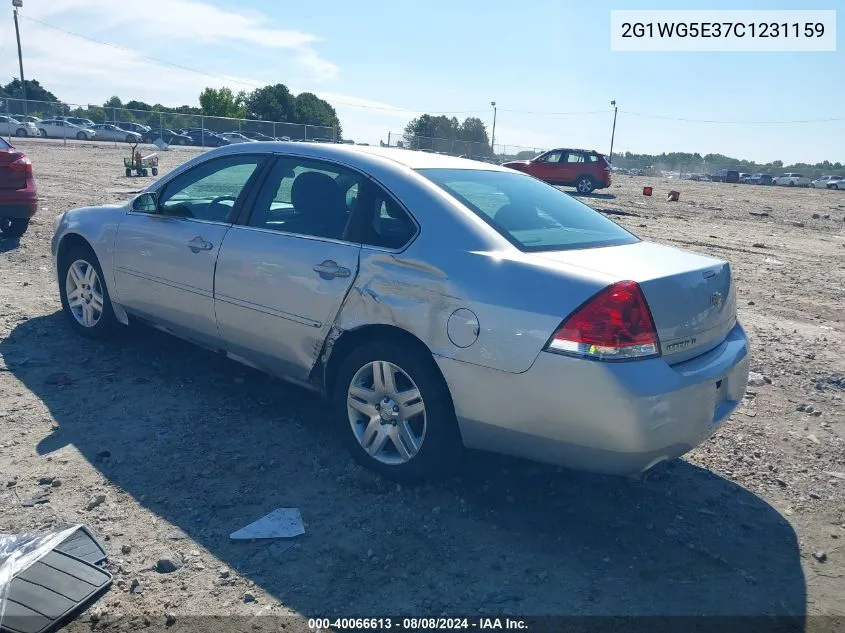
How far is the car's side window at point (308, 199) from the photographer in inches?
154

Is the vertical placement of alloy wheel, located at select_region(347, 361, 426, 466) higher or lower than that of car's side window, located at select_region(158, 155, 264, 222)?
lower

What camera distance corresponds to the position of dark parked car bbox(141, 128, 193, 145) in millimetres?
43844

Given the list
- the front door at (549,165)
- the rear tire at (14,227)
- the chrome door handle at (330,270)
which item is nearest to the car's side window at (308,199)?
the chrome door handle at (330,270)

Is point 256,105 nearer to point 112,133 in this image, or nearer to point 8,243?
point 112,133

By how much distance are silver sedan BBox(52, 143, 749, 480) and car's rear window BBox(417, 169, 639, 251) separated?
0.02 m

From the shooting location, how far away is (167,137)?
43938 mm

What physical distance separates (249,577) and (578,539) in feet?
4.82

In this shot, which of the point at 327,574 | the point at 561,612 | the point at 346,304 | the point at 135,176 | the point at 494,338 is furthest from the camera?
the point at 135,176

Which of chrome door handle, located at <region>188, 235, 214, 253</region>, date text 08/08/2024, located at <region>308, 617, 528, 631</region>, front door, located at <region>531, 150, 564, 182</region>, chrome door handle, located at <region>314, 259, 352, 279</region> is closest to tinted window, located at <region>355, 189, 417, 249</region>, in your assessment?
chrome door handle, located at <region>314, 259, 352, 279</region>

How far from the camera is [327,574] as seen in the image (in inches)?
116

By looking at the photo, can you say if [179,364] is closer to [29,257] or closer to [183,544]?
[183,544]

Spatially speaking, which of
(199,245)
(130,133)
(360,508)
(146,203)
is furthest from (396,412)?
(130,133)

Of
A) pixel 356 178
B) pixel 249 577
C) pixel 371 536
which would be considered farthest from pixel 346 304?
pixel 249 577

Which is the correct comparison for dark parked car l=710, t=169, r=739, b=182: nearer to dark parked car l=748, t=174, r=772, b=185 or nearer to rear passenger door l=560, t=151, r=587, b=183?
dark parked car l=748, t=174, r=772, b=185
